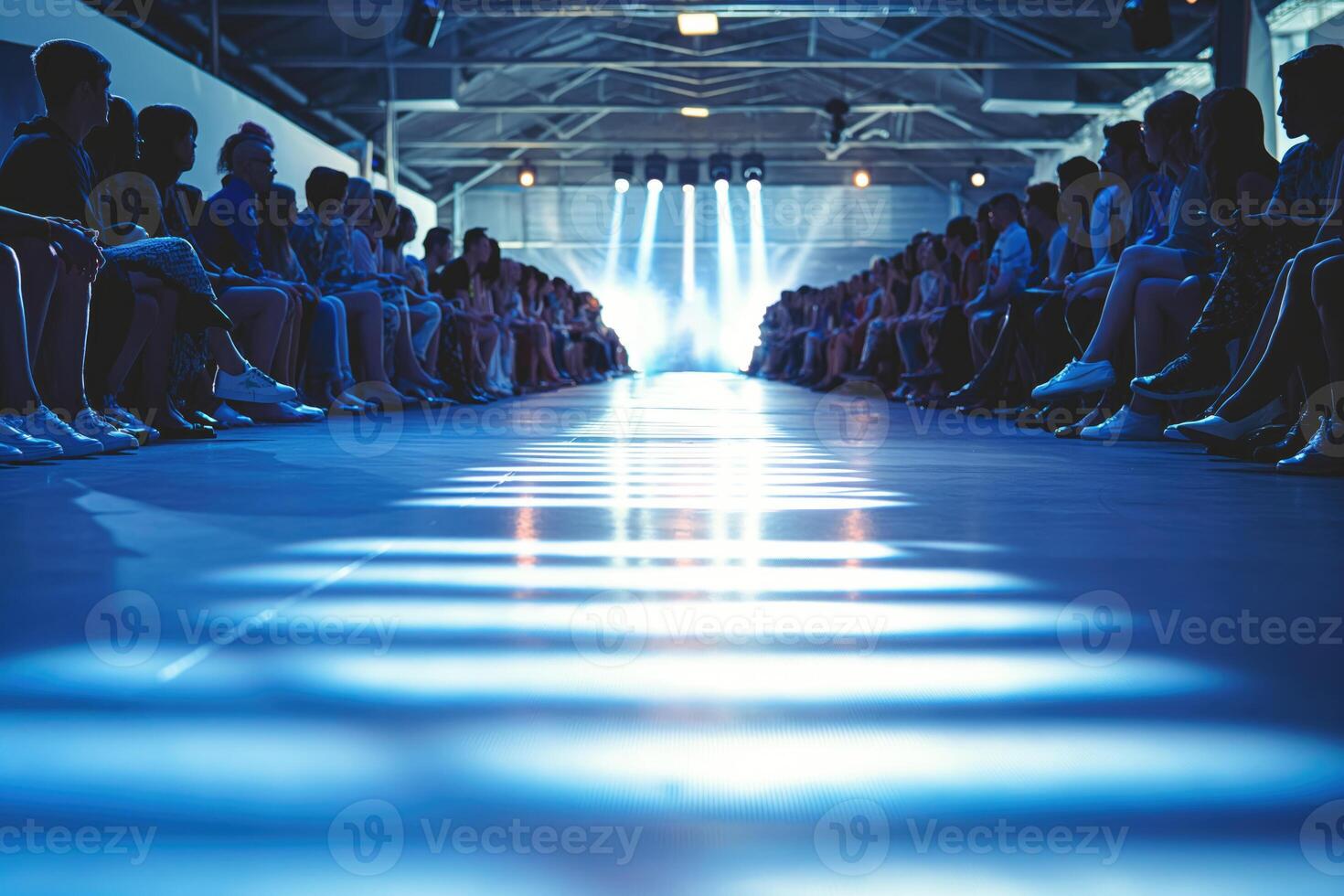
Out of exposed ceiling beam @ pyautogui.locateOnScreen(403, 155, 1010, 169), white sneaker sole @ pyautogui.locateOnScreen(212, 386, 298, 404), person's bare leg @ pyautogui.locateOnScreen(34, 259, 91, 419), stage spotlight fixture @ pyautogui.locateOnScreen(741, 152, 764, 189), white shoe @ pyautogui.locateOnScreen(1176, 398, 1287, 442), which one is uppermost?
exposed ceiling beam @ pyautogui.locateOnScreen(403, 155, 1010, 169)

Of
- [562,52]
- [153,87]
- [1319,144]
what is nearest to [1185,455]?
[1319,144]

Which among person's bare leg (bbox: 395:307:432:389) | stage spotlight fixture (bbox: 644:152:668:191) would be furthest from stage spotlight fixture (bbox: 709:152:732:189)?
person's bare leg (bbox: 395:307:432:389)

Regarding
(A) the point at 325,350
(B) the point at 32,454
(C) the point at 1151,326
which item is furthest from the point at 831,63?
(B) the point at 32,454

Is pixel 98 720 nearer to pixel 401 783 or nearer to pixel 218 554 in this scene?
pixel 401 783

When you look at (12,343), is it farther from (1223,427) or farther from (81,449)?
(1223,427)

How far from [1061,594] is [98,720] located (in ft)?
2.77

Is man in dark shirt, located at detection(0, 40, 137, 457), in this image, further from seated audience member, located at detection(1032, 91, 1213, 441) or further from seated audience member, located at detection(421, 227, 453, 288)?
seated audience member, located at detection(421, 227, 453, 288)

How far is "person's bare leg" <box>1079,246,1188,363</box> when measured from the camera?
3.75m

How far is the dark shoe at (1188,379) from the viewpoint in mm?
3254

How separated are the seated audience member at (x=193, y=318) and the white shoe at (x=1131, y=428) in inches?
100

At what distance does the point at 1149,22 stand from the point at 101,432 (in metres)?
7.39

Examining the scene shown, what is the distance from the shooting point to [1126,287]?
383cm

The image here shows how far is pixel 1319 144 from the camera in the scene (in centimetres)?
293

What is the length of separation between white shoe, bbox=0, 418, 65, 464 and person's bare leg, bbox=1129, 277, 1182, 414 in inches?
112
